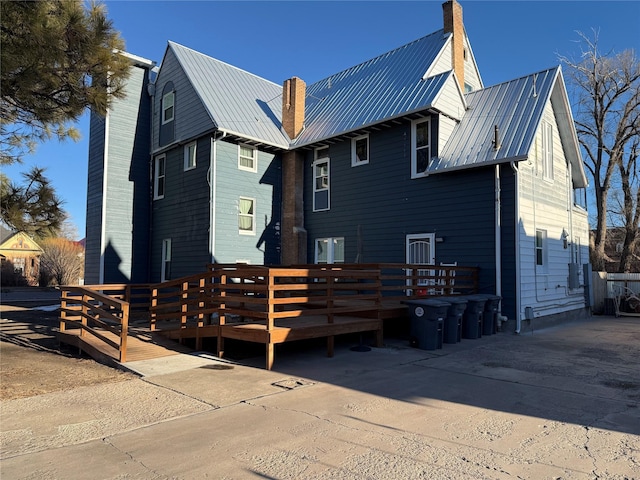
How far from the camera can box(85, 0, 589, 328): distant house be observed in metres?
12.7

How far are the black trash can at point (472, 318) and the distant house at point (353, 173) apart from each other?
1.41m

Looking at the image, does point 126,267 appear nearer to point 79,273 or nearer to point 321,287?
point 321,287

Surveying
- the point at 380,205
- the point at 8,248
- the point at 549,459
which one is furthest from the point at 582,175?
the point at 8,248

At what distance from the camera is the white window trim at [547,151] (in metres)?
14.1

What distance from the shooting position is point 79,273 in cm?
3809

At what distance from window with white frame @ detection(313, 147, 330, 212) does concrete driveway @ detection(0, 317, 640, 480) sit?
911 cm

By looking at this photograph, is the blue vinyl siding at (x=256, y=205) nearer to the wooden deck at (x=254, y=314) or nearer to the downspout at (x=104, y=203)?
the wooden deck at (x=254, y=314)

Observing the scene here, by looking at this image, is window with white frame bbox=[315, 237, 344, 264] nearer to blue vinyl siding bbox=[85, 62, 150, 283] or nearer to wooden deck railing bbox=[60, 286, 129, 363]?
blue vinyl siding bbox=[85, 62, 150, 283]

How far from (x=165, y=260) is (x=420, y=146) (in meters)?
10.8

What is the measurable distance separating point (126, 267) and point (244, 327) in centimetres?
1206

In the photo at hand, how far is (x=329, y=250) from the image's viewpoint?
1656 centimetres

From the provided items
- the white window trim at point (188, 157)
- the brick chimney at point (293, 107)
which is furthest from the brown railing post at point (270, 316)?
the brick chimney at point (293, 107)

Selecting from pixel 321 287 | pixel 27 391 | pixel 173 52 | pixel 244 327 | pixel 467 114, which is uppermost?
pixel 173 52

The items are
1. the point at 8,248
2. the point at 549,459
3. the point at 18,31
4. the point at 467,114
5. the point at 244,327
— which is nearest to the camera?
the point at 549,459
